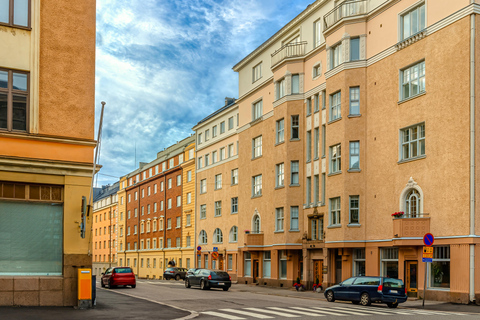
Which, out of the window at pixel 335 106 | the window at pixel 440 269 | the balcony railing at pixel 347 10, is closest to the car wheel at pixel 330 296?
the window at pixel 440 269

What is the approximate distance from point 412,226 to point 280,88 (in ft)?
59.3

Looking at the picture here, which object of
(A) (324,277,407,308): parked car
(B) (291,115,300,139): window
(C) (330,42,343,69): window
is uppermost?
(C) (330,42,343,69): window

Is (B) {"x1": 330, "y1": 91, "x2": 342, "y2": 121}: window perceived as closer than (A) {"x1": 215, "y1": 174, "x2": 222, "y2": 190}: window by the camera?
Yes

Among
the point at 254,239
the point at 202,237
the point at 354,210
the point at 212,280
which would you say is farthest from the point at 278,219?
the point at 202,237

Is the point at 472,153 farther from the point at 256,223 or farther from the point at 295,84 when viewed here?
the point at 256,223

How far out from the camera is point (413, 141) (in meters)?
31.2

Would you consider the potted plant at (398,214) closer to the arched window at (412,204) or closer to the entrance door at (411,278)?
the arched window at (412,204)

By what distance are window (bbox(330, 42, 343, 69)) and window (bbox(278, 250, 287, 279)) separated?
14472 millimetres

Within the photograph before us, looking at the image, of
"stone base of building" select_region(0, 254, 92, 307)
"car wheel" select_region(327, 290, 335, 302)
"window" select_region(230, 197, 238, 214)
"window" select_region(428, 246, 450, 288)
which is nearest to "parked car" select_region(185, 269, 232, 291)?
"car wheel" select_region(327, 290, 335, 302)

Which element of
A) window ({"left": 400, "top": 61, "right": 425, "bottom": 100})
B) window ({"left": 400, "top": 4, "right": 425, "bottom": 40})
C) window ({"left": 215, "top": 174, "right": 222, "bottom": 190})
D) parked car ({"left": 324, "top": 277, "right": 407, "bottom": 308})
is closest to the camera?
parked car ({"left": 324, "top": 277, "right": 407, "bottom": 308})

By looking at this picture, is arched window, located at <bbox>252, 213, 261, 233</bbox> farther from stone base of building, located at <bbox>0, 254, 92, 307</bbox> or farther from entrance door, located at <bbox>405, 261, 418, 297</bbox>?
stone base of building, located at <bbox>0, 254, 92, 307</bbox>

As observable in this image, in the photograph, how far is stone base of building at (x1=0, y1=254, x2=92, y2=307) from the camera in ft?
60.2

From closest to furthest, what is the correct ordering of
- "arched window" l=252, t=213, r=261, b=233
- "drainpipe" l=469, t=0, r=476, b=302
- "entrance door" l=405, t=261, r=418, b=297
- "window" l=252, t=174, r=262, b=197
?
"drainpipe" l=469, t=0, r=476, b=302
"entrance door" l=405, t=261, r=418, b=297
"window" l=252, t=174, r=262, b=197
"arched window" l=252, t=213, r=261, b=233

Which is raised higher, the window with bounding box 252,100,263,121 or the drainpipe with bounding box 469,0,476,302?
the window with bounding box 252,100,263,121
